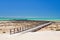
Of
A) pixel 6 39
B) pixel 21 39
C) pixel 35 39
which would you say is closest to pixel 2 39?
pixel 6 39

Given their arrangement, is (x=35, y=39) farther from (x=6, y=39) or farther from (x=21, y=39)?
(x=6, y=39)

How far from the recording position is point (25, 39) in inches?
648

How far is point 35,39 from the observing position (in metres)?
16.5

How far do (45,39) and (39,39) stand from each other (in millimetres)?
553

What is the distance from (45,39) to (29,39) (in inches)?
57.9

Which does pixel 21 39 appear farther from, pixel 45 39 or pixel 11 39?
pixel 45 39

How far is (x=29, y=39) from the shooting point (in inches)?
649

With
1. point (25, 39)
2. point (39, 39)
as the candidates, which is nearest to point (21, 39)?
point (25, 39)

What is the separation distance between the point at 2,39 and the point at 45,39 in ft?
12.8

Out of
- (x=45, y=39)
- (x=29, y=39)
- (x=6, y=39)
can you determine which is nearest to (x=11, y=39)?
(x=6, y=39)

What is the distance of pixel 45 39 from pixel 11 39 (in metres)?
3.09

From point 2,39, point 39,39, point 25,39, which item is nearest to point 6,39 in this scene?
point 2,39

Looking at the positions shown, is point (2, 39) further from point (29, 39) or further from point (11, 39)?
point (29, 39)

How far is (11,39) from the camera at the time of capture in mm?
16328
